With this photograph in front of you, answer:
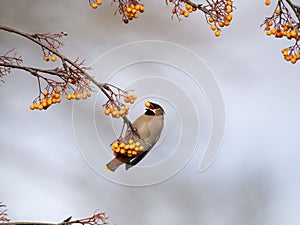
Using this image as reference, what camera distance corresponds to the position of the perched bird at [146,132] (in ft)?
2.74

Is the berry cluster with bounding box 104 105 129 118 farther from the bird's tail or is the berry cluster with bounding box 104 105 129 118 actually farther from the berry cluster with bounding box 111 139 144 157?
the bird's tail

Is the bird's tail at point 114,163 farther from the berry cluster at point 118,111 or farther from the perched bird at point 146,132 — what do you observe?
the berry cluster at point 118,111

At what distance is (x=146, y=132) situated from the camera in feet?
2.84

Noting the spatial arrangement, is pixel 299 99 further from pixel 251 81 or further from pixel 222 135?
pixel 222 135

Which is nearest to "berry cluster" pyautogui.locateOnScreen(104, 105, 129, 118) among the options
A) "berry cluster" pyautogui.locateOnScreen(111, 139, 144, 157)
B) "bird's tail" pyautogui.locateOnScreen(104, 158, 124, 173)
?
"berry cluster" pyautogui.locateOnScreen(111, 139, 144, 157)

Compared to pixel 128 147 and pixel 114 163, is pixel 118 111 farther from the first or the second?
pixel 114 163

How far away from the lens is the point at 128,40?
126 cm

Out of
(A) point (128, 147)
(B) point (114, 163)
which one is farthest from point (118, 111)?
(B) point (114, 163)

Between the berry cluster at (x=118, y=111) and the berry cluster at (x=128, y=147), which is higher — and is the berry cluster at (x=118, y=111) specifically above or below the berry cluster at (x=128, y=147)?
above

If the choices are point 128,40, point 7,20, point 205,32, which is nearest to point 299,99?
point 205,32

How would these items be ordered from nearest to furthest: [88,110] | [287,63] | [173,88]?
[173,88] → [88,110] → [287,63]

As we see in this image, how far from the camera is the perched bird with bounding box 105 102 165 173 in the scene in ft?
2.74

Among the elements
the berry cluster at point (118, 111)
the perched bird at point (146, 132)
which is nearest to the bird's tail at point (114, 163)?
the perched bird at point (146, 132)

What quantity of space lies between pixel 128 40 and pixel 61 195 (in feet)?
1.48
